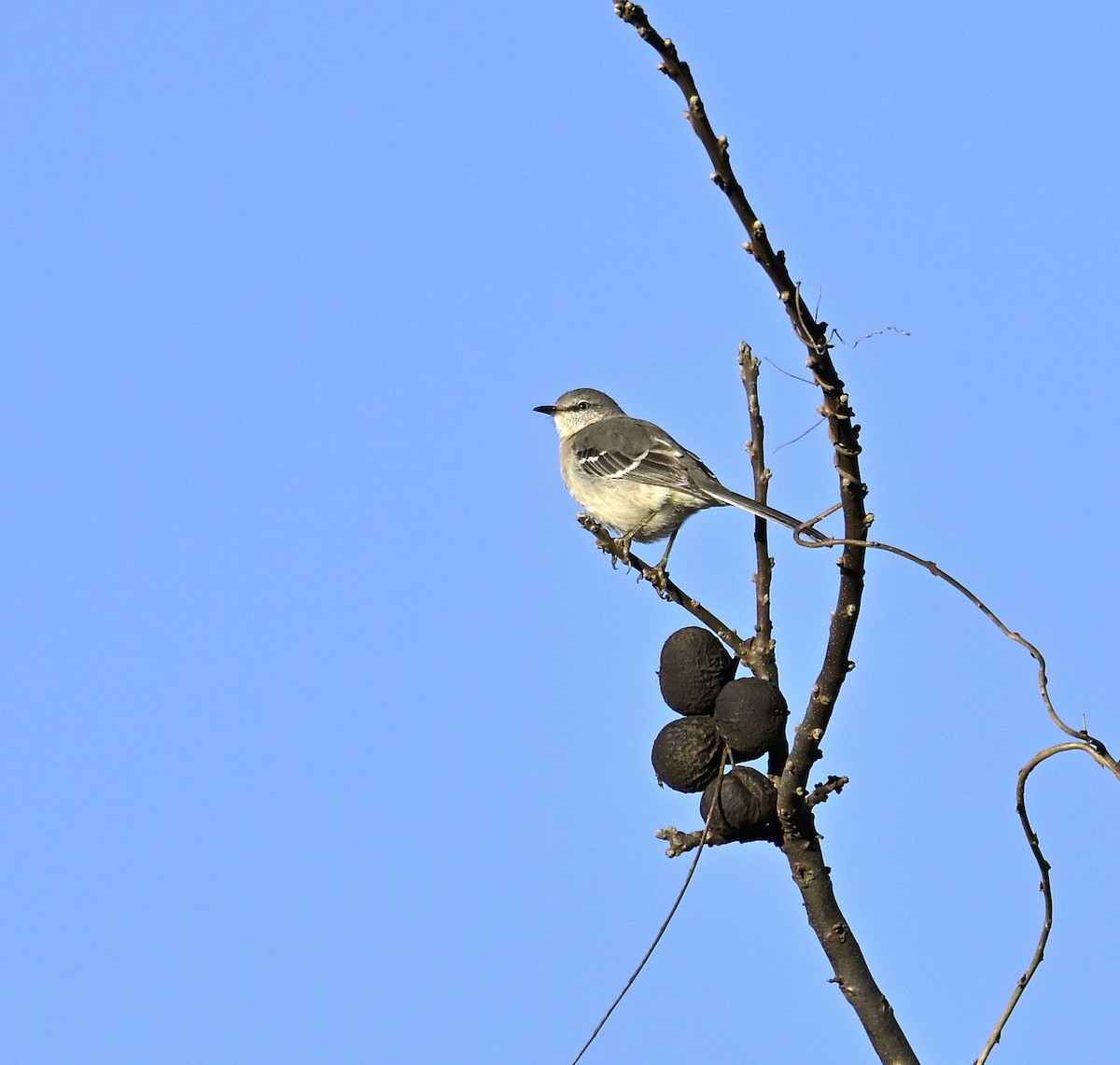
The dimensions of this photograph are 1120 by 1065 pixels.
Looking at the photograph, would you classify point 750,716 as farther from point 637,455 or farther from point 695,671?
point 637,455

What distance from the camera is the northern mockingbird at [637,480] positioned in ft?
28.6

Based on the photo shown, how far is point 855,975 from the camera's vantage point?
429cm

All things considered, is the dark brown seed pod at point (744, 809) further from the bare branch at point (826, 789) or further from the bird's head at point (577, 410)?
the bird's head at point (577, 410)

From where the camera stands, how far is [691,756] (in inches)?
182

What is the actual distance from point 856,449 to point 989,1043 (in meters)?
1.60

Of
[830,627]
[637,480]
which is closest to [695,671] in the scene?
[830,627]

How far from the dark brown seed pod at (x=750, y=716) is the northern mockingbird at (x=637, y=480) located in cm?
330

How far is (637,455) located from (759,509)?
407cm

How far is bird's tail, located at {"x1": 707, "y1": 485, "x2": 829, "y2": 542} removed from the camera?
4343 mm

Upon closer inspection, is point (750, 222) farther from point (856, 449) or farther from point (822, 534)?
point (822, 534)

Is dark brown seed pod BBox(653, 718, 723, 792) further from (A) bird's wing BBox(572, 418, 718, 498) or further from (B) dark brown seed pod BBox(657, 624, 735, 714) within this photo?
(A) bird's wing BBox(572, 418, 718, 498)

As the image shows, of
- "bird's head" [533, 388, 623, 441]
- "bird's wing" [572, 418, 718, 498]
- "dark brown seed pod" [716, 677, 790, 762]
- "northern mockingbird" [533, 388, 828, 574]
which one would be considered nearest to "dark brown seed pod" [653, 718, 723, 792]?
"dark brown seed pod" [716, 677, 790, 762]

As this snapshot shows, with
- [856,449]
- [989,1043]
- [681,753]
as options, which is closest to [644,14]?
[856,449]

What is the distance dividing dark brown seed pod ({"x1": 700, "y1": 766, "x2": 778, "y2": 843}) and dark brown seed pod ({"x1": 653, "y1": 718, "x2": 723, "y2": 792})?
126 millimetres
